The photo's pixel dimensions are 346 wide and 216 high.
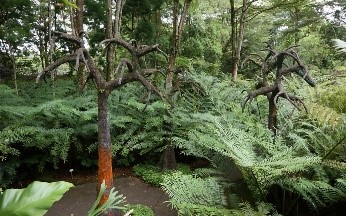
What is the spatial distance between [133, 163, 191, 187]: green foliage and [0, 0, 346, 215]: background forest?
0.14 m

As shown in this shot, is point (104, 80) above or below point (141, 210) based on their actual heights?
above

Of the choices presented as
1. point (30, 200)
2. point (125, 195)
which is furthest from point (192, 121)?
point (30, 200)

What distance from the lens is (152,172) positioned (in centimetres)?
634

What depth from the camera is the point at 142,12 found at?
12320 millimetres

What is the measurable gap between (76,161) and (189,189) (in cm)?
439

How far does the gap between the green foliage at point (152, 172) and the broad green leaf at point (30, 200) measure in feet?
16.5

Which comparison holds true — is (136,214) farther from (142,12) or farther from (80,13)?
(142,12)

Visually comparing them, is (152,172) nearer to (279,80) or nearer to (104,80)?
(104,80)

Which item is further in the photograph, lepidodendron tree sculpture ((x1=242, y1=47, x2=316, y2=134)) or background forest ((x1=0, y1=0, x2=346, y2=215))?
lepidodendron tree sculpture ((x1=242, y1=47, x2=316, y2=134))

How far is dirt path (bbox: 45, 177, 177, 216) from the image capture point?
512 cm

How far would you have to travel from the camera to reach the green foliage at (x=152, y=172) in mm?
6016

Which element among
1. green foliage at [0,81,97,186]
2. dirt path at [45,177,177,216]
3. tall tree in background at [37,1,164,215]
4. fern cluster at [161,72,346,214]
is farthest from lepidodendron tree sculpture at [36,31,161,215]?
green foliage at [0,81,97,186]

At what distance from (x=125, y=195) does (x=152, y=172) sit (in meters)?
0.84

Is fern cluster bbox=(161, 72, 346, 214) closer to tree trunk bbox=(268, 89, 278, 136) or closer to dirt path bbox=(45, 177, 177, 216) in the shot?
tree trunk bbox=(268, 89, 278, 136)
